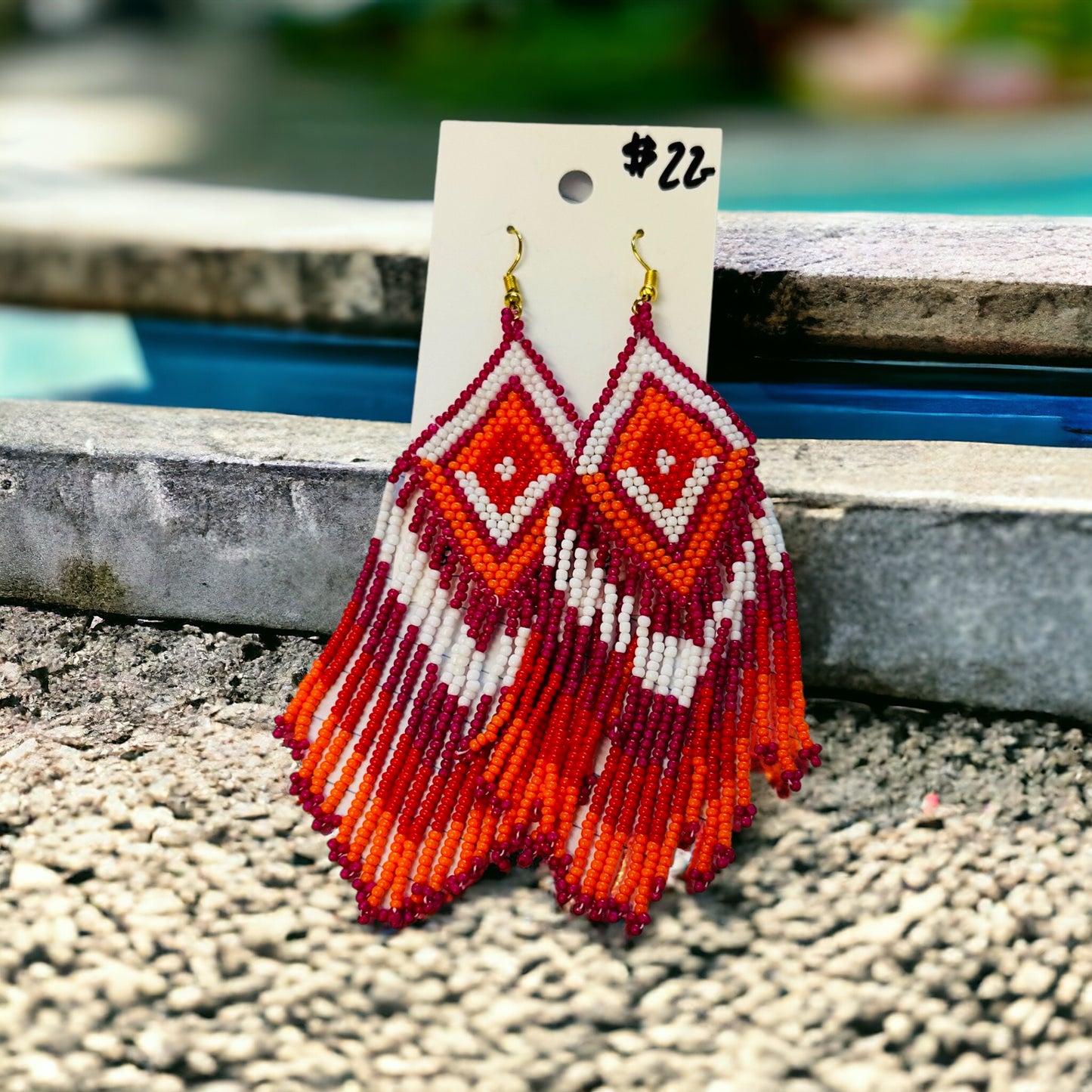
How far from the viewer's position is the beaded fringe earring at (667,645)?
3.01 feet

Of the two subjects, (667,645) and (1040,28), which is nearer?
(667,645)

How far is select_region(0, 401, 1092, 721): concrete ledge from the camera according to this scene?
39.1 inches

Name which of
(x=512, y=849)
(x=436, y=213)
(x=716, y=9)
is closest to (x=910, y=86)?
(x=716, y=9)

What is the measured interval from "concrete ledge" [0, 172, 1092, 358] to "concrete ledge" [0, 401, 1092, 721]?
18cm

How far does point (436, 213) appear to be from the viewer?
3.52ft

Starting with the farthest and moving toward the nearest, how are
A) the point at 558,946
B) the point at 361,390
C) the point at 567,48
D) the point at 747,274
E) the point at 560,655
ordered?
the point at 567,48, the point at 361,390, the point at 747,274, the point at 560,655, the point at 558,946

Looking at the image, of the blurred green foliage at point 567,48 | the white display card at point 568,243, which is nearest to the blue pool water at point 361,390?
the white display card at point 568,243

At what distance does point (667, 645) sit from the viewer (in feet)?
3.14

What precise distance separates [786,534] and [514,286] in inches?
14.6

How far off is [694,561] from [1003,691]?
35 cm

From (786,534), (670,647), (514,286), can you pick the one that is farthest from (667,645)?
(514,286)

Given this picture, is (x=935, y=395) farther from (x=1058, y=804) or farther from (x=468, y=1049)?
(x=468, y=1049)

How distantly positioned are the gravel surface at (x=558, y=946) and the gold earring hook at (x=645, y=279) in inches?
18.1

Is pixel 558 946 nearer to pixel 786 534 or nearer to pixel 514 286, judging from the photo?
pixel 786 534
